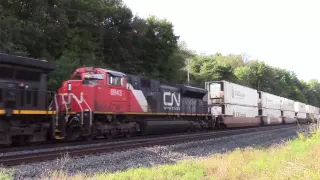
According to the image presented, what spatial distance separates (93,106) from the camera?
1266 centimetres

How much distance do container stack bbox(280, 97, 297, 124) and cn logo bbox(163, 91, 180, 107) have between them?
2273 centimetres

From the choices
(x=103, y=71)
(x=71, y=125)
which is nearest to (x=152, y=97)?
(x=103, y=71)

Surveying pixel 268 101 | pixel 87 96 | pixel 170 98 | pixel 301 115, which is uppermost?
pixel 268 101

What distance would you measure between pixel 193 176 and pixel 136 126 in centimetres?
937

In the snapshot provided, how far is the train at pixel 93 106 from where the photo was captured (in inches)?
400

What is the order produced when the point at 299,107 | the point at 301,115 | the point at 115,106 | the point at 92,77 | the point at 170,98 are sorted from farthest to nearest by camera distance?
the point at 301,115 < the point at 299,107 < the point at 170,98 < the point at 115,106 < the point at 92,77

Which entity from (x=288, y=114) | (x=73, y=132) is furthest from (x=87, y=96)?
(x=288, y=114)

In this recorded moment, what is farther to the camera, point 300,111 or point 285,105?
point 300,111

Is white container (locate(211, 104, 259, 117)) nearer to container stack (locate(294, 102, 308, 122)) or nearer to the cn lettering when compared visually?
the cn lettering

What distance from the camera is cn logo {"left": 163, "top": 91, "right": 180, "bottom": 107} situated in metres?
17.8

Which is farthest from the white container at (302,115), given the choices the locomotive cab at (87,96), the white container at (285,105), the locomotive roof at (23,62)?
the locomotive roof at (23,62)

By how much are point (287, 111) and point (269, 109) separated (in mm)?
8360

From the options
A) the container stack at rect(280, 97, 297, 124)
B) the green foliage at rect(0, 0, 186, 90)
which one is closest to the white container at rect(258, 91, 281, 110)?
the container stack at rect(280, 97, 297, 124)

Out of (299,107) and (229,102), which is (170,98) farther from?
(299,107)
